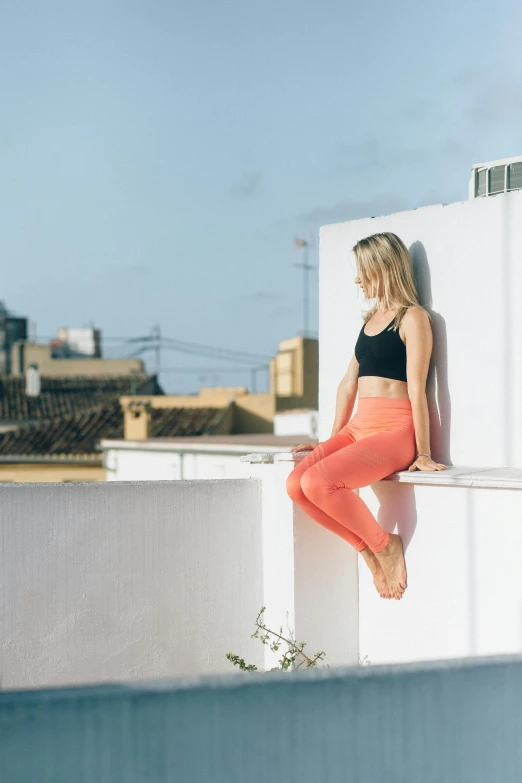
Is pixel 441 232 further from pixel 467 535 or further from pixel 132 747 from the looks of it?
pixel 132 747

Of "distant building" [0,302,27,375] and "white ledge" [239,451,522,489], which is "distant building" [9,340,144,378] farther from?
"white ledge" [239,451,522,489]

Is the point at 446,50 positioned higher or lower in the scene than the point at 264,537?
higher

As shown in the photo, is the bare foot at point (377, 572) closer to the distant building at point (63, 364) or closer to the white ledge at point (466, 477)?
the white ledge at point (466, 477)

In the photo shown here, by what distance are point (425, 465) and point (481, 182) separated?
165cm

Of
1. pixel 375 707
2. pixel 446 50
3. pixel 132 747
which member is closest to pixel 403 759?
pixel 375 707

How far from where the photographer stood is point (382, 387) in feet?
12.7

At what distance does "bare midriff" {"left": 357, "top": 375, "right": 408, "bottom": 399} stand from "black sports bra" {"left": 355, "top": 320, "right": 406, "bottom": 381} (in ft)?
0.05

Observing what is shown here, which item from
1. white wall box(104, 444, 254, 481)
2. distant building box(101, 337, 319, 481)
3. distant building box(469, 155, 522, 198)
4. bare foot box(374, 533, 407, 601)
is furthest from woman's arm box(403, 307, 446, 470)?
white wall box(104, 444, 254, 481)

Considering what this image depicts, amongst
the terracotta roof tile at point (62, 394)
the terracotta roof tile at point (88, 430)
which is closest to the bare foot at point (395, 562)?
the terracotta roof tile at point (88, 430)

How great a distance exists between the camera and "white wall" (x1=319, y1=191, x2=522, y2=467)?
3.65 m

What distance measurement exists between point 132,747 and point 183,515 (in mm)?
2229

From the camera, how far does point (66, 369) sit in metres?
40.7

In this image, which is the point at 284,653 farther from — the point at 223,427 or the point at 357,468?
the point at 223,427

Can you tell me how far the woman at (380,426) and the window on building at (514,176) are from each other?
89cm
